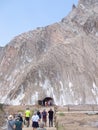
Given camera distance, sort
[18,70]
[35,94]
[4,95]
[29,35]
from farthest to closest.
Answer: [29,35]
[18,70]
[4,95]
[35,94]

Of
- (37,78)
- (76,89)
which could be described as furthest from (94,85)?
(37,78)

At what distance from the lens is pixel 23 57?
11769cm

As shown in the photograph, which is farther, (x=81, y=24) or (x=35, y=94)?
(x=81, y=24)

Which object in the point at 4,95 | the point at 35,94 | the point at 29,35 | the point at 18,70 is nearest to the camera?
the point at 35,94

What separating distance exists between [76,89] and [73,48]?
48.8 ft

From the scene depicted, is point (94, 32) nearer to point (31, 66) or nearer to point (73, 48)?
point (73, 48)

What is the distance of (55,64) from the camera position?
344 feet

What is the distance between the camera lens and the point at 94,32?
125 metres

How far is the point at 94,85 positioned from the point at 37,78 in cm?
1267

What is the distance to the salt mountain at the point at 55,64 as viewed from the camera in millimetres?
99125

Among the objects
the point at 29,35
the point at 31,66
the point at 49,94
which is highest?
the point at 29,35

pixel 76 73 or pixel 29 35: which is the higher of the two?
pixel 29 35

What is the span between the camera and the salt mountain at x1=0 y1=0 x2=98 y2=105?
99.1 m

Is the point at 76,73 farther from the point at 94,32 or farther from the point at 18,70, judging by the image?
the point at 94,32
